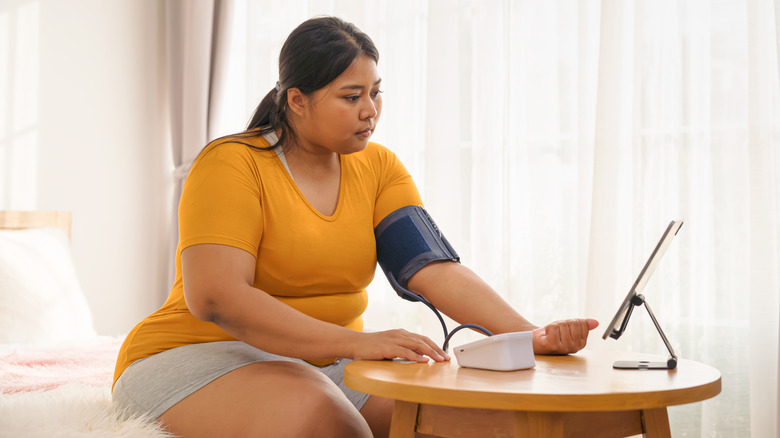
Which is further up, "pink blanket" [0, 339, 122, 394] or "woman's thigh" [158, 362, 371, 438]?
"woman's thigh" [158, 362, 371, 438]

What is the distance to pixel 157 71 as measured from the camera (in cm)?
359

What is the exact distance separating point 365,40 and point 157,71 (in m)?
2.50

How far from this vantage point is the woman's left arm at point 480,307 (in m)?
1.25

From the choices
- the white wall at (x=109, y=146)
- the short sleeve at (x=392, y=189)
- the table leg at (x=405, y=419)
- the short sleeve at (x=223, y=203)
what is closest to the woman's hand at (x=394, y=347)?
the table leg at (x=405, y=419)

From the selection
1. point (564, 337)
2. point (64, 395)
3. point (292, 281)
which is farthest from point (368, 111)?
point (64, 395)

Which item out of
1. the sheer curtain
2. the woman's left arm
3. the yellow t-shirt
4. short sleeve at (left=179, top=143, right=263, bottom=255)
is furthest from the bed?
the sheer curtain

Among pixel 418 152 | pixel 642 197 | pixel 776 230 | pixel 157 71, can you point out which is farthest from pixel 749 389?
pixel 157 71

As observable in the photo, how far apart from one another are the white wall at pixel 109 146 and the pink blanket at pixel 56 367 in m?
1.14

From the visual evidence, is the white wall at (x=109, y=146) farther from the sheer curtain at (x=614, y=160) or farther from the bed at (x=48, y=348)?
the sheer curtain at (x=614, y=160)

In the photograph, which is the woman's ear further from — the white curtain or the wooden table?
the white curtain

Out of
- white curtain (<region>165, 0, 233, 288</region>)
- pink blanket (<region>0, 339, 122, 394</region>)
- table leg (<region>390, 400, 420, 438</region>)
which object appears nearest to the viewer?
table leg (<region>390, 400, 420, 438</region>)

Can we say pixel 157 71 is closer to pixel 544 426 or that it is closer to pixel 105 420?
pixel 105 420

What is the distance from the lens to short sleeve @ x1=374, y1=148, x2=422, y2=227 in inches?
59.8

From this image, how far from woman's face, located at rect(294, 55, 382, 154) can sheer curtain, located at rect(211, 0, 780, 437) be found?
125 cm
